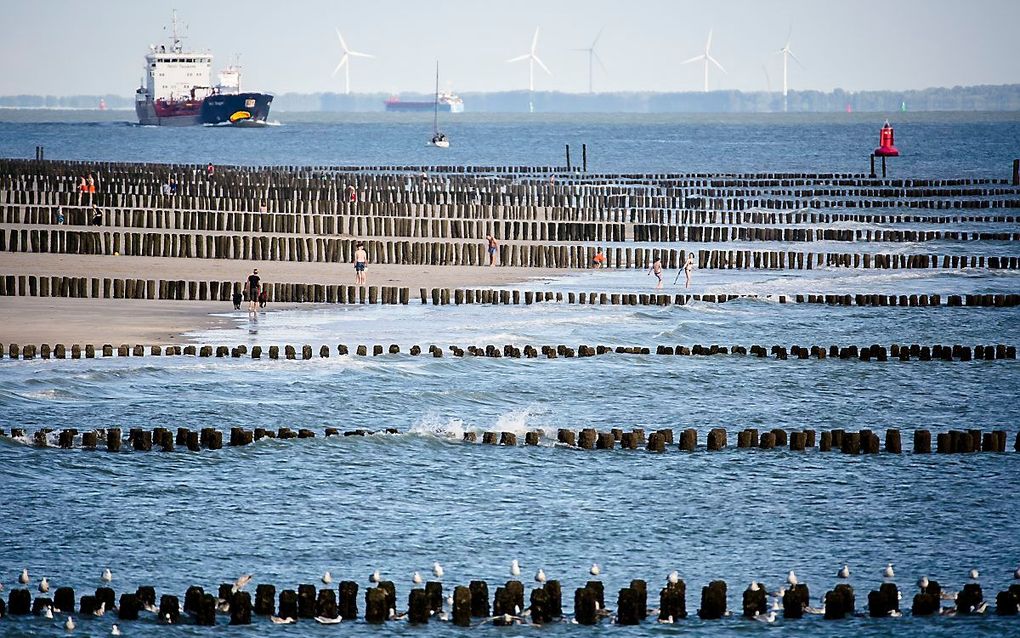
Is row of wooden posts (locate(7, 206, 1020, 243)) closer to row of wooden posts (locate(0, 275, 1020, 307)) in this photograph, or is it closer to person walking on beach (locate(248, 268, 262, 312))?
row of wooden posts (locate(0, 275, 1020, 307))

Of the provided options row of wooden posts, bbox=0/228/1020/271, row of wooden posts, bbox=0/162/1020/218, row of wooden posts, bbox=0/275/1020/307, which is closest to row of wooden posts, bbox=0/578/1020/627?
row of wooden posts, bbox=0/275/1020/307

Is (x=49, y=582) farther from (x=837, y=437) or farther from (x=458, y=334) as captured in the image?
(x=458, y=334)

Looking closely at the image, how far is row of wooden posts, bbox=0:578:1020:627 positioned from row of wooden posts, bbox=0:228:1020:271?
4419 centimetres

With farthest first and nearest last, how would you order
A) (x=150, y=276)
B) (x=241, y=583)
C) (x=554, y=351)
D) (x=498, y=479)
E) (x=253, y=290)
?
1. (x=150, y=276)
2. (x=253, y=290)
3. (x=554, y=351)
4. (x=498, y=479)
5. (x=241, y=583)

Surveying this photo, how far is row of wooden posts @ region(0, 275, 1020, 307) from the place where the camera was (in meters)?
54.6

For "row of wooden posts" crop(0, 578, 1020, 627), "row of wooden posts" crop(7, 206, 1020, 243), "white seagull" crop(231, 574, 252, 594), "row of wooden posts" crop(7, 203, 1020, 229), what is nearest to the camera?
"row of wooden posts" crop(0, 578, 1020, 627)

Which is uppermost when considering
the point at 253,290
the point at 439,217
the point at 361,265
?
the point at 439,217

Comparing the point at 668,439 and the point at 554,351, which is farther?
the point at 554,351

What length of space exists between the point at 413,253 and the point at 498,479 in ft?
127

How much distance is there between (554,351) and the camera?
45.7 meters

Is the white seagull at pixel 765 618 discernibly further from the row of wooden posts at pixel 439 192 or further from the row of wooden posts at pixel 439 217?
the row of wooden posts at pixel 439 192

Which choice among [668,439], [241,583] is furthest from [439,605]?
[668,439]

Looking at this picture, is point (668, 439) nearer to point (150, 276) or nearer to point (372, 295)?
point (372, 295)

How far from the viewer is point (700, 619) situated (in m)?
23.8
